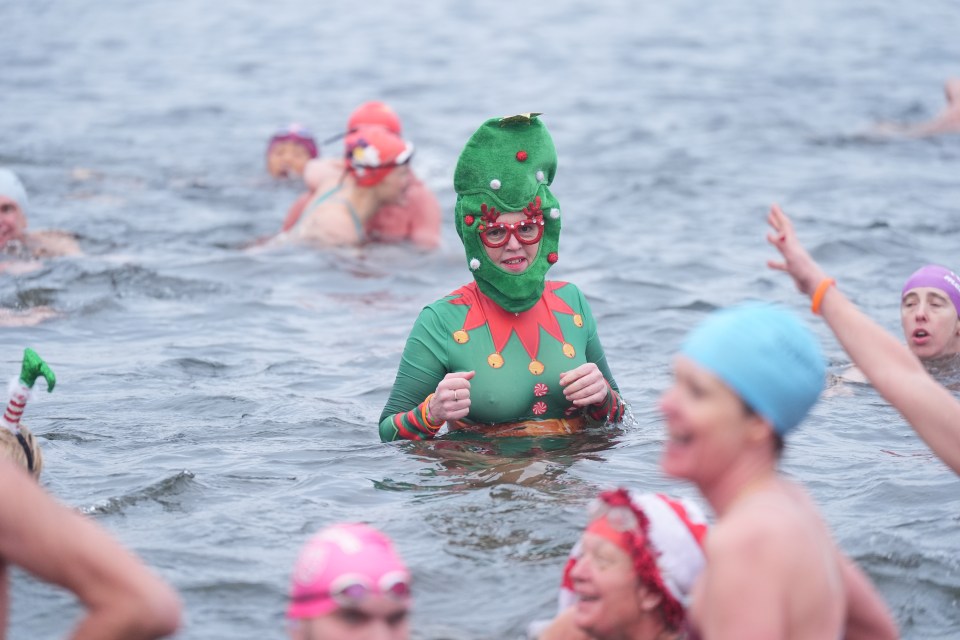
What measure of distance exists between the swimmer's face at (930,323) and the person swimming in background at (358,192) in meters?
5.14

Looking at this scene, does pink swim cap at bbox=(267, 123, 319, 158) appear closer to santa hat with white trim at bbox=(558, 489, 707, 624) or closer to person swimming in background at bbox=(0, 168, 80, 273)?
person swimming in background at bbox=(0, 168, 80, 273)

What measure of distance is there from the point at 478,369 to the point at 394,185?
20.9 feet

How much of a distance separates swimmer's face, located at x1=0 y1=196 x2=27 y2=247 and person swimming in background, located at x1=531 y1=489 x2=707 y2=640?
9.18 metres

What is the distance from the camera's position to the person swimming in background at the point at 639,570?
431 centimetres

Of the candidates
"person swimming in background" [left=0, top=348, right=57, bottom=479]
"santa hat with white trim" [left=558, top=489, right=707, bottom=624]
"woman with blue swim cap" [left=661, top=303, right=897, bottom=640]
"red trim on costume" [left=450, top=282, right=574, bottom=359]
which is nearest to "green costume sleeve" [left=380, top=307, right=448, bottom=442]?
"red trim on costume" [left=450, top=282, right=574, bottom=359]

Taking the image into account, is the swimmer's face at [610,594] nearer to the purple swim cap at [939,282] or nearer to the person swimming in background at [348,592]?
the person swimming in background at [348,592]

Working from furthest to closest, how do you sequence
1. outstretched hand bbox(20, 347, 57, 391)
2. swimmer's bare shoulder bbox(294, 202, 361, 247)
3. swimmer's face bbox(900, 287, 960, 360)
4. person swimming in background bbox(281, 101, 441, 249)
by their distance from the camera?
1. person swimming in background bbox(281, 101, 441, 249)
2. swimmer's bare shoulder bbox(294, 202, 361, 247)
3. swimmer's face bbox(900, 287, 960, 360)
4. outstretched hand bbox(20, 347, 57, 391)

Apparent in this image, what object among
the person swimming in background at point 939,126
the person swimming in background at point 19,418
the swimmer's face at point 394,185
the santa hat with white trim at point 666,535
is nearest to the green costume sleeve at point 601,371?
the santa hat with white trim at point 666,535

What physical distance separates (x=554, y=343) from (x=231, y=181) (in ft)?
38.8

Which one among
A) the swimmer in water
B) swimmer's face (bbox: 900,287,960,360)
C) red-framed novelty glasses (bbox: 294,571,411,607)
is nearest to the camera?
red-framed novelty glasses (bbox: 294,571,411,607)

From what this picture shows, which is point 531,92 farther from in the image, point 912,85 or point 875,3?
point 875,3

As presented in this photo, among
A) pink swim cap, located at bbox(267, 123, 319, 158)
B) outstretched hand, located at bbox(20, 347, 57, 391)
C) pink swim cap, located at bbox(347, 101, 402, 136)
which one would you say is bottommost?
outstretched hand, located at bbox(20, 347, 57, 391)

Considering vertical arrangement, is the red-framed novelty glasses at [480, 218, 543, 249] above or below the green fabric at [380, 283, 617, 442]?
above

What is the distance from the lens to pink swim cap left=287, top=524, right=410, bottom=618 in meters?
3.85
